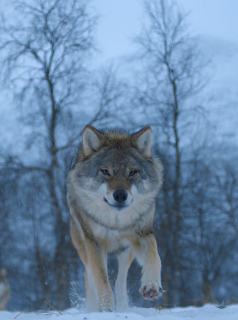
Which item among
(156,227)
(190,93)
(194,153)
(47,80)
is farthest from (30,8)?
(156,227)

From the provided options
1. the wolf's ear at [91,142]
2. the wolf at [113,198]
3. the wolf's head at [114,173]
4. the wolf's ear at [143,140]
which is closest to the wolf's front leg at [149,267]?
the wolf at [113,198]

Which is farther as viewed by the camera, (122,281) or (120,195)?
(122,281)

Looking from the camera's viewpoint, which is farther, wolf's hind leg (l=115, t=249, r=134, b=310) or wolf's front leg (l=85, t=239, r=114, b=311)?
wolf's hind leg (l=115, t=249, r=134, b=310)

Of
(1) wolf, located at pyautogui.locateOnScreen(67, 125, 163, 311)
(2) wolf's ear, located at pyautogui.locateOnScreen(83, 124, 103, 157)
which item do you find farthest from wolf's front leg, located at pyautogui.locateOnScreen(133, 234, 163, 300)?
(2) wolf's ear, located at pyautogui.locateOnScreen(83, 124, 103, 157)

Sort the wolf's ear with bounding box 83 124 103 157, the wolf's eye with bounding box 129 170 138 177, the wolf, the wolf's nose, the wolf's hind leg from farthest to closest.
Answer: the wolf's hind leg → the wolf's ear with bounding box 83 124 103 157 → the wolf's eye with bounding box 129 170 138 177 → the wolf → the wolf's nose

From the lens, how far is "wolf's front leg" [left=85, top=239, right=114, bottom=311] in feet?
10.9

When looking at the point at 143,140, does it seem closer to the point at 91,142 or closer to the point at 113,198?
the point at 91,142

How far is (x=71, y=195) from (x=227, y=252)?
7.54m

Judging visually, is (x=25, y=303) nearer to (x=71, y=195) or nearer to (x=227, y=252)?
(x=227, y=252)

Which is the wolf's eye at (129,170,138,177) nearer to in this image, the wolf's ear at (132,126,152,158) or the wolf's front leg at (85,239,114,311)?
the wolf's ear at (132,126,152,158)

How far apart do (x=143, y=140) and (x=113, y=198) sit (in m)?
0.98

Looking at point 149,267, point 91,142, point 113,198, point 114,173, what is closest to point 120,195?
point 113,198

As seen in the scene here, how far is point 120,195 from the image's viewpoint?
10.8ft

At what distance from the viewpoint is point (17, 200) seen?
989 cm
